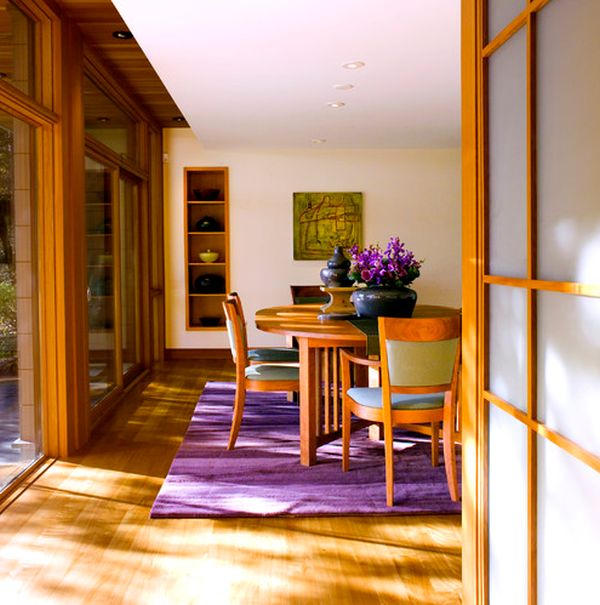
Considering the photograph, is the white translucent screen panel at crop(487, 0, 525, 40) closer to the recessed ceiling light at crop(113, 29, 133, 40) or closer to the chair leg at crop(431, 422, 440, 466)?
the chair leg at crop(431, 422, 440, 466)

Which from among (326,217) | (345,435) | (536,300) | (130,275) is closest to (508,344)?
(536,300)

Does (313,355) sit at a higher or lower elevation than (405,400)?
higher

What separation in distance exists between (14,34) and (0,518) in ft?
7.54

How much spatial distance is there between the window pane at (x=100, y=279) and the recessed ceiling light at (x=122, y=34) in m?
0.82

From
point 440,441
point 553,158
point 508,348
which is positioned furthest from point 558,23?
point 440,441

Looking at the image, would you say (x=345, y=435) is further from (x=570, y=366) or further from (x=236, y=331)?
(x=570, y=366)

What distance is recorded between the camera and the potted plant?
4246mm

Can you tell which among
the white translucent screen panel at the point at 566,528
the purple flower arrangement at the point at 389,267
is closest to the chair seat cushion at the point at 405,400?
the purple flower arrangement at the point at 389,267

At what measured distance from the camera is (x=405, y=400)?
350 centimetres

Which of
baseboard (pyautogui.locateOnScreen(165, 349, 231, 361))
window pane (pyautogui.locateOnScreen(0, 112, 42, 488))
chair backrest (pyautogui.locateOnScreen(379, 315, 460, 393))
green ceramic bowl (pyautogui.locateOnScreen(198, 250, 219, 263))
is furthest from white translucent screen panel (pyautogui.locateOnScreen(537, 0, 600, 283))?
baseboard (pyautogui.locateOnScreen(165, 349, 231, 361))

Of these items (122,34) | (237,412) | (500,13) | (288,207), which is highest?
(122,34)

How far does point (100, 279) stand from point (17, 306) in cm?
175

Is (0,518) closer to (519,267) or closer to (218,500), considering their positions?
(218,500)

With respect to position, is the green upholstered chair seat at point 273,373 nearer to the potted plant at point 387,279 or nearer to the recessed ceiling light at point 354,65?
the potted plant at point 387,279
